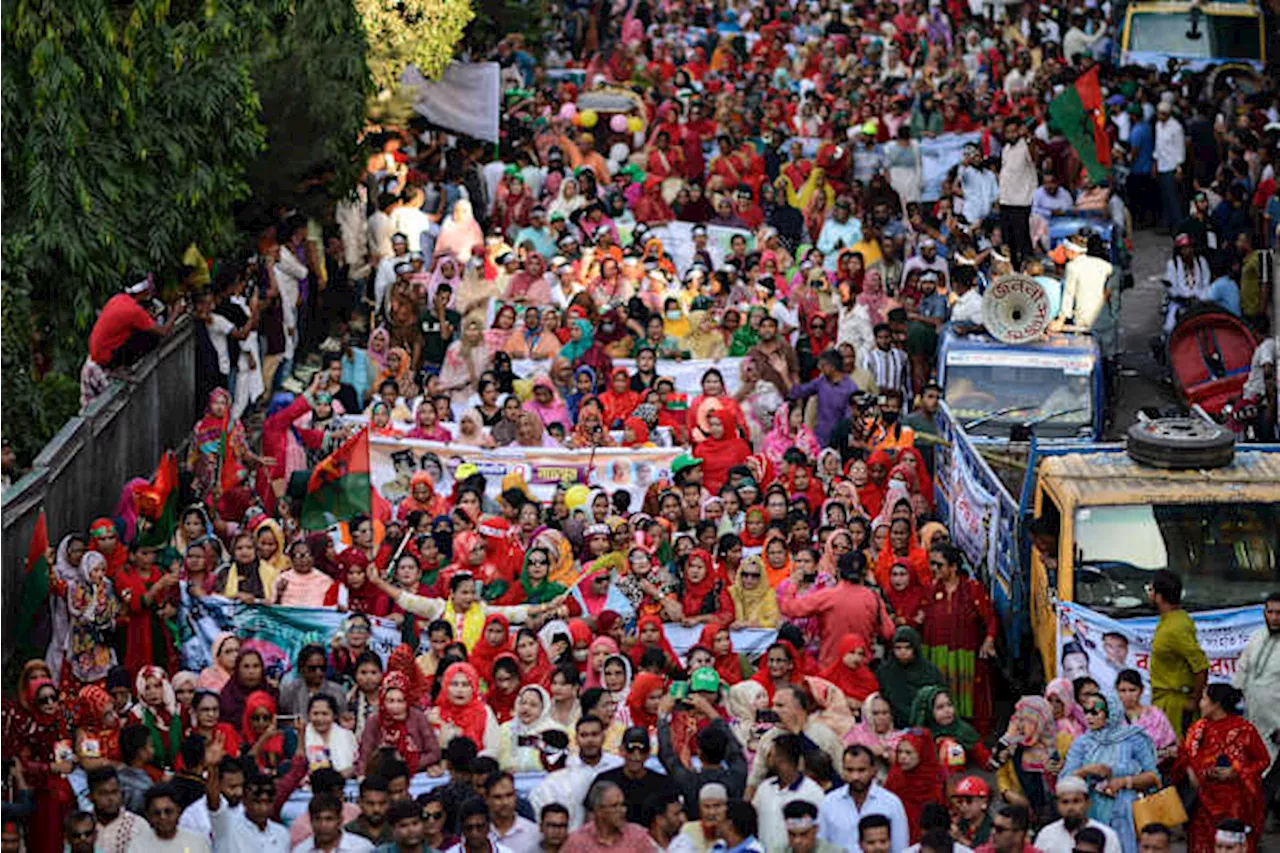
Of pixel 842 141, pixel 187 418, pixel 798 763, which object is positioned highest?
pixel 798 763

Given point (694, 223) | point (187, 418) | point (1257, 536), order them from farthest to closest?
point (694, 223) → point (187, 418) → point (1257, 536)

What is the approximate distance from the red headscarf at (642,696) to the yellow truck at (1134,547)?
2592mm

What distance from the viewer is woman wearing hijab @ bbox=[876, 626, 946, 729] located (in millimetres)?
17703

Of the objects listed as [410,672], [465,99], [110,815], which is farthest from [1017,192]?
[110,815]

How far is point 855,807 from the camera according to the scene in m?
15.1

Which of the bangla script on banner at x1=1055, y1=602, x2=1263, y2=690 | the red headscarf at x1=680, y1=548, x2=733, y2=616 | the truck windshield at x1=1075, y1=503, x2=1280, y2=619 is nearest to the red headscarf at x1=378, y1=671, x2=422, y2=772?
the red headscarf at x1=680, y1=548, x2=733, y2=616

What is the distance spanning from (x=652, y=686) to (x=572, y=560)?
3393 millimetres

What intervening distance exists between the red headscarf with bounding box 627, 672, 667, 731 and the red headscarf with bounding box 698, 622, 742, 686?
93 centimetres

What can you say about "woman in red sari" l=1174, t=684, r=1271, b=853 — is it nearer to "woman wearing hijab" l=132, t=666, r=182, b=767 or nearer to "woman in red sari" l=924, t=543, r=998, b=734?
"woman in red sari" l=924, t=543, r=998, b=734

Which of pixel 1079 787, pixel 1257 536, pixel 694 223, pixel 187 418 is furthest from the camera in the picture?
pixel 694 223

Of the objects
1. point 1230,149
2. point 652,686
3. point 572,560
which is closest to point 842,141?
point 1230,149

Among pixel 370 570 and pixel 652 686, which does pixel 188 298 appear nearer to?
pixel 370 570

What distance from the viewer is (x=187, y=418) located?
79.3 ft

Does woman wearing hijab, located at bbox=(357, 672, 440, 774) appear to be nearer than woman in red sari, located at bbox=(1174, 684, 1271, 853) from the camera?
No
